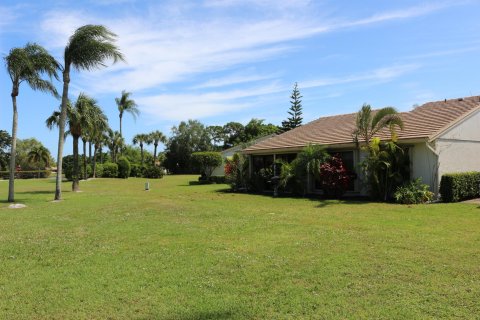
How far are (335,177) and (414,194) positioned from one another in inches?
143

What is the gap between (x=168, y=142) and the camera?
66812 millimetres

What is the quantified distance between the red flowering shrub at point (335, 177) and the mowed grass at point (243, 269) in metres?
6.55

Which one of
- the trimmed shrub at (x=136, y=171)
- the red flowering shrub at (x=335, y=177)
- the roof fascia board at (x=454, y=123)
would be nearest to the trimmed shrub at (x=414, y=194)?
the roof fascia board at (x=454, y=123)

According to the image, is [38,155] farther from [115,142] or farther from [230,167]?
[230,167]

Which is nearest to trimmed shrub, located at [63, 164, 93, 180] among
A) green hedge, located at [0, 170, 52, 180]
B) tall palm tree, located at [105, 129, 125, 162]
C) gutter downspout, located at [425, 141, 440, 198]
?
tall palm tree, located at [105, 129, 125, 162]

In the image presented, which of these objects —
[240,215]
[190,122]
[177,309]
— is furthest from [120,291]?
[190,122]

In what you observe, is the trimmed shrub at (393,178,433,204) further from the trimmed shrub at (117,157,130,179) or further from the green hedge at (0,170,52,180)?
the green hedge at (0,170,52,180)

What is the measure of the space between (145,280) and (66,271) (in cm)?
150

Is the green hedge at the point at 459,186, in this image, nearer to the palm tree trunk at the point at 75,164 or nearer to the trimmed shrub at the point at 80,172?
the palm tree trunk at the point at 75,164

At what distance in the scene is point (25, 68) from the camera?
19.6m

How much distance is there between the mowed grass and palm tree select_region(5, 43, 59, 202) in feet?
30.0

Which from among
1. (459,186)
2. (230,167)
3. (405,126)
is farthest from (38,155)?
(459,186)

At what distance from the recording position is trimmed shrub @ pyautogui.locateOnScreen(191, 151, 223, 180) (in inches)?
1379

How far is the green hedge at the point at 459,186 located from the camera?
15867 millimetres
